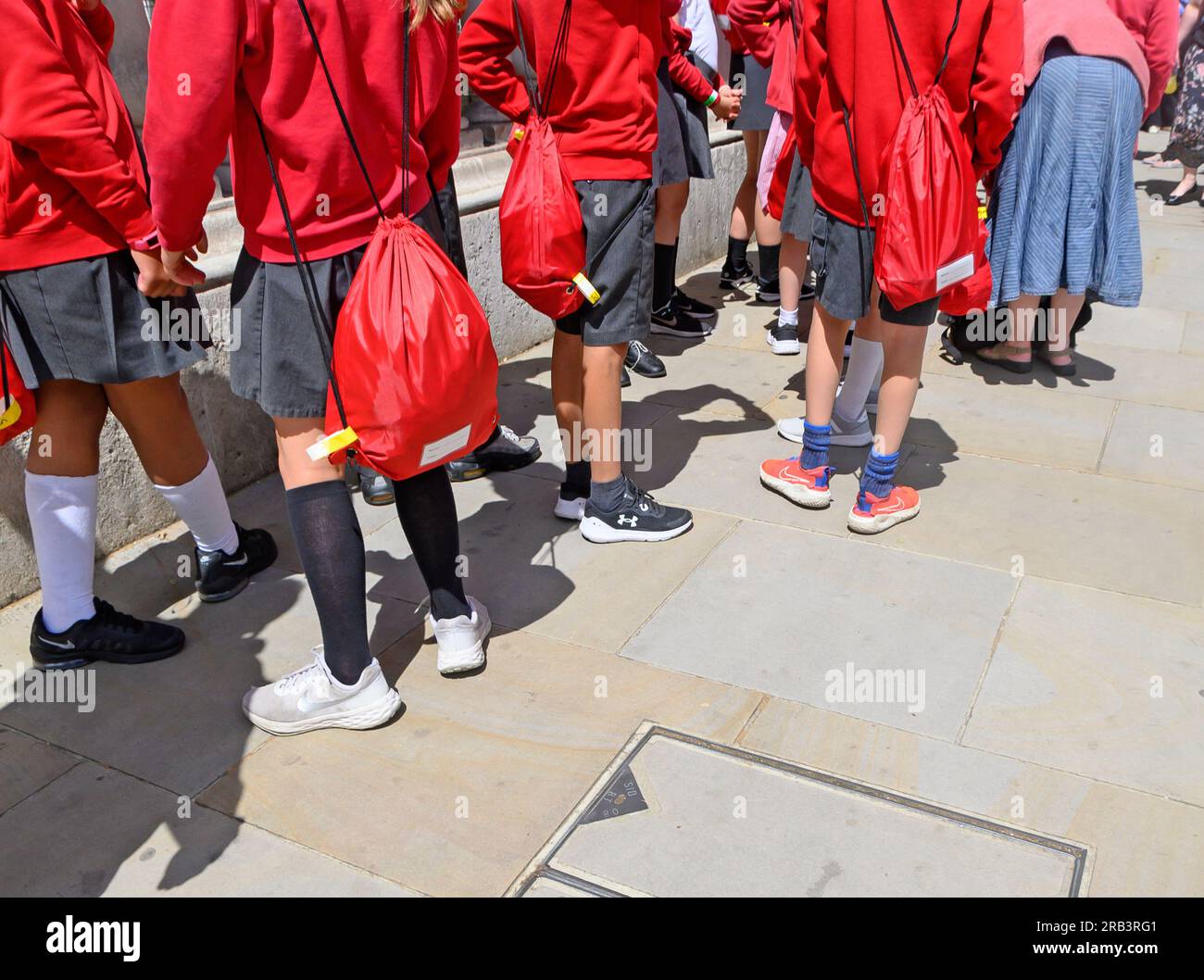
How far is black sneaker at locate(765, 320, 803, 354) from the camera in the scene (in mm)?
5707

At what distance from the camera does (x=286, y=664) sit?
321 cm

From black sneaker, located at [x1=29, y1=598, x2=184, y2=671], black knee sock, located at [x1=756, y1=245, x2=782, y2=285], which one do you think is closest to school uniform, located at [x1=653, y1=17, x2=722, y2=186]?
black knee sock, located at [x1=756, y1=245, x2=782, y2=285]

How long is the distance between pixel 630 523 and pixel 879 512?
869mm

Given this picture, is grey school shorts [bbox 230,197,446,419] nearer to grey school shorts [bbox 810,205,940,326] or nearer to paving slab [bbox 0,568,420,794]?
paving slab [bbox 0,568,420,794]

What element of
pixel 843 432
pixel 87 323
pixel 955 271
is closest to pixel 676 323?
pixel 843 432

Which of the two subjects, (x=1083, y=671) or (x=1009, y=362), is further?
(x=1009, y=362)

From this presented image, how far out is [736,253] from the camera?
691 cm

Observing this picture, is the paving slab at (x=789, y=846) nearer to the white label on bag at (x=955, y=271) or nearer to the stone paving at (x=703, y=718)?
A: the stone paving at (x=703, y=718)

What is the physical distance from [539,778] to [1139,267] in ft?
13.3

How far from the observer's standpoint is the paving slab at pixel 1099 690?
273 centimetres

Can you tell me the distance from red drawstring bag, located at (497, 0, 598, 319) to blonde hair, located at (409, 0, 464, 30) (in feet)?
2.66

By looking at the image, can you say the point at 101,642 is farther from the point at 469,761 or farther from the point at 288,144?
the point at 288,144

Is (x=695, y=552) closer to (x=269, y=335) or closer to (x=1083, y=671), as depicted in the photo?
(x=1083, y=671)
